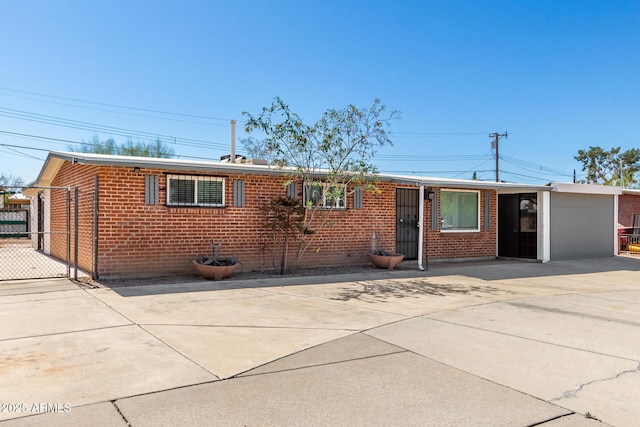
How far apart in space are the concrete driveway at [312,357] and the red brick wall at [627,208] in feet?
51.8

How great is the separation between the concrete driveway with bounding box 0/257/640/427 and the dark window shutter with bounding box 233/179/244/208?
8.87 ft

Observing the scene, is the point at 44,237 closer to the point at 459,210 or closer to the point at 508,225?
the point at 459,210

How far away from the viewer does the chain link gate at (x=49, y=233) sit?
9805mm

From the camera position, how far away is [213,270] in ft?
31.4

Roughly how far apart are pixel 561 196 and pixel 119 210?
42.9 ft

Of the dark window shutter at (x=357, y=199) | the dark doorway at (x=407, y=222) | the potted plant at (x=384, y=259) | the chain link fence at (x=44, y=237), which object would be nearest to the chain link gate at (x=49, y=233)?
the chain link fence at (x=44, y=237)

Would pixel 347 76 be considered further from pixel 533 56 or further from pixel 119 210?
pixel 119 210

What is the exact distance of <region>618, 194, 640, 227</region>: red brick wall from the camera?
21744mm

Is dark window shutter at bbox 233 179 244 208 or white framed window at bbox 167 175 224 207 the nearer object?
white framed window at bbox 167 175 224 207

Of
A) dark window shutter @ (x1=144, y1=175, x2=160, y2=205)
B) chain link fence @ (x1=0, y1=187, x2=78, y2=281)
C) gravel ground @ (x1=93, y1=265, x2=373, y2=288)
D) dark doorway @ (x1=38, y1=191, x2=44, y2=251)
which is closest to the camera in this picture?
gravel ground @ (x1=93, y1=265, x2=373, y2=288)

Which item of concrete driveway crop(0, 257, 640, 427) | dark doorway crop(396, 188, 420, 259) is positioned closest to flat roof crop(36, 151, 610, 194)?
dark doorway crop(396, 188, 420, 259)

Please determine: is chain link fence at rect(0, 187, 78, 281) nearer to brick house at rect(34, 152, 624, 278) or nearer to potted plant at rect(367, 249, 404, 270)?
brick house at rect(34, 152, 624, 278)

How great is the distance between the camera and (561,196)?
589 inches

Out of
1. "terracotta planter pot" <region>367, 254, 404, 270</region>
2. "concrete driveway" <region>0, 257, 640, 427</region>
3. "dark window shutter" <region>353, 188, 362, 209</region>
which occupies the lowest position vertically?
"concrete driveway" <region>0, 257, 640, 427</region>
